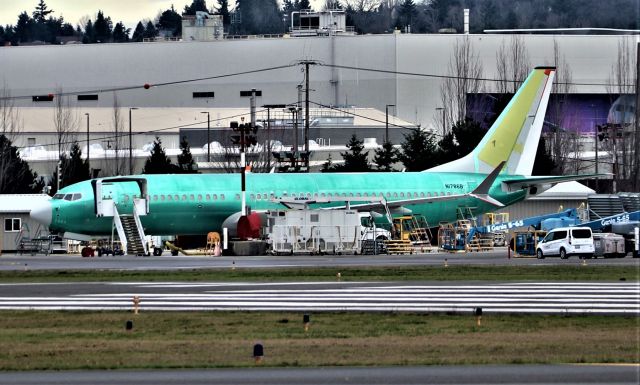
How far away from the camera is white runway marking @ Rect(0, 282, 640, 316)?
30281mm

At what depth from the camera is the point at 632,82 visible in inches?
4956

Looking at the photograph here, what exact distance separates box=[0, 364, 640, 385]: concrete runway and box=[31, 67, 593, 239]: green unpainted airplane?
138 ft

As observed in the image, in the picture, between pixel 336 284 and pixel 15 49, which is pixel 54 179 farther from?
pixel 336 284

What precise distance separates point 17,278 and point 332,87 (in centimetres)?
9279

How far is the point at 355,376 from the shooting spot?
19375mm

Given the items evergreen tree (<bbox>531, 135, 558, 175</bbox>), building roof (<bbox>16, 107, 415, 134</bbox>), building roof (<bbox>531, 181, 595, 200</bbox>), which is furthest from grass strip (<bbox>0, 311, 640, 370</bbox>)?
building roof (<bbox>16, 107, 415, 134</bbox>)

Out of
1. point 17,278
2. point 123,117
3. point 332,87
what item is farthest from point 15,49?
point 17,278

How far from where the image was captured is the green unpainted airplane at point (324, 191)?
204 ft

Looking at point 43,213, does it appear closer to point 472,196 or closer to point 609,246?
point 472,196

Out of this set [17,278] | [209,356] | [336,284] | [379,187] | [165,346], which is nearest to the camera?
[209,356]

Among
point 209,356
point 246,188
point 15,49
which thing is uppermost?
point 15,49

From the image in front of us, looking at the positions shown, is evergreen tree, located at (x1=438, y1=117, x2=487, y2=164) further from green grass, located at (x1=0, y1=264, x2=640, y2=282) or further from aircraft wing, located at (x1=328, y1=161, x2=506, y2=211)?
green grass, located at (x1=0, y1=264, x2=640, y2=282)

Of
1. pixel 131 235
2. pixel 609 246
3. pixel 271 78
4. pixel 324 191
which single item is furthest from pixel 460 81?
pixel 609 246

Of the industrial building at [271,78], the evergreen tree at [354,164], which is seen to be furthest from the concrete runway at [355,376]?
the industrial building at [271,78]
